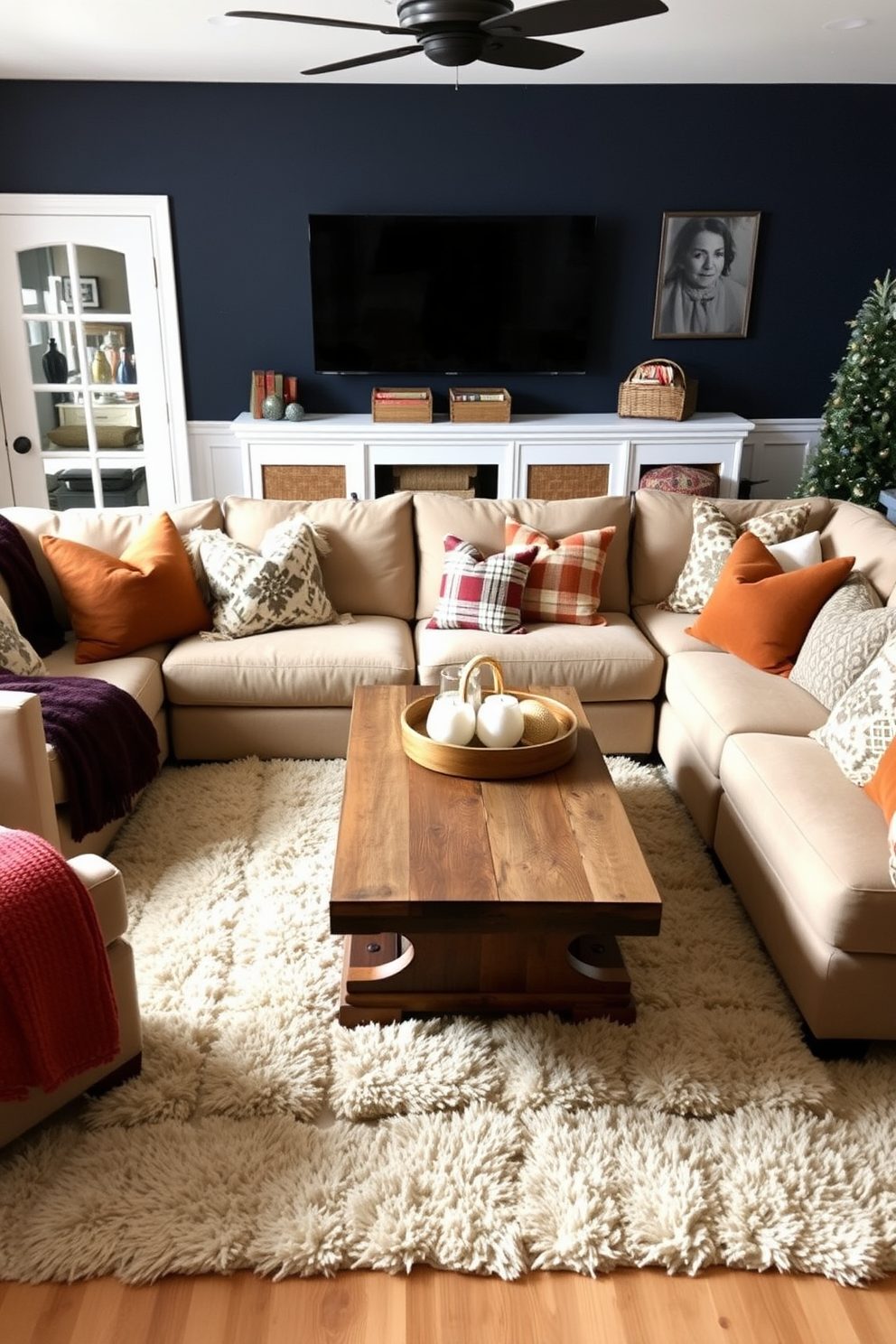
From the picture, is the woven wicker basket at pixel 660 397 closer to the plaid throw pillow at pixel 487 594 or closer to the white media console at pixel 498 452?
the white media console at pixel 498 452

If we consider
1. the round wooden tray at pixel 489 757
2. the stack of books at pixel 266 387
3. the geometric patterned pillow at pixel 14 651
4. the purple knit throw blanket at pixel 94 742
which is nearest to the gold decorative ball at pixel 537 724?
the round wooden tray at pixel 489 757

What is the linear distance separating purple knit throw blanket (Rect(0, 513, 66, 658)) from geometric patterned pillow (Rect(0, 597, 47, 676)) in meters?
0.21

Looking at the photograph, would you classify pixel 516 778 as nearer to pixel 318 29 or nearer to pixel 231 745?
pixel 231 745

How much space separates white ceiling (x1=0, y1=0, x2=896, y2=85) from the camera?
13.7 ft

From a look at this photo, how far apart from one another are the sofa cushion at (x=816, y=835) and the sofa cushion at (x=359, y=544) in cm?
153

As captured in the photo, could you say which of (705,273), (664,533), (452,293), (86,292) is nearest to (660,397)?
(705,273)

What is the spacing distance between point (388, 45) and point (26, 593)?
10.1ft

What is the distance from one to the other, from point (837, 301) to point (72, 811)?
16.6 feet

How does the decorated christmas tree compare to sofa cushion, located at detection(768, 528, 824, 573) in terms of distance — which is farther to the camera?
the decorated christmas tree

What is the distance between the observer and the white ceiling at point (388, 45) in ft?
13.7

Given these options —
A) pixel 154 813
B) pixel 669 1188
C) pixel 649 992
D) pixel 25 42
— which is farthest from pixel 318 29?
pixel 669 1188

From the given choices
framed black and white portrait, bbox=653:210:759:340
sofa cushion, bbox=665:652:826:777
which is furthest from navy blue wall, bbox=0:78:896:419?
sofa cushion, bbox=665:652:826:777

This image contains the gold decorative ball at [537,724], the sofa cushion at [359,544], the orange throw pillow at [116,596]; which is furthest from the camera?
the sofa cushion at [359,544]

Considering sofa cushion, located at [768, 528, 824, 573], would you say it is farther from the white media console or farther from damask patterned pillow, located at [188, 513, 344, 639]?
the white media console
